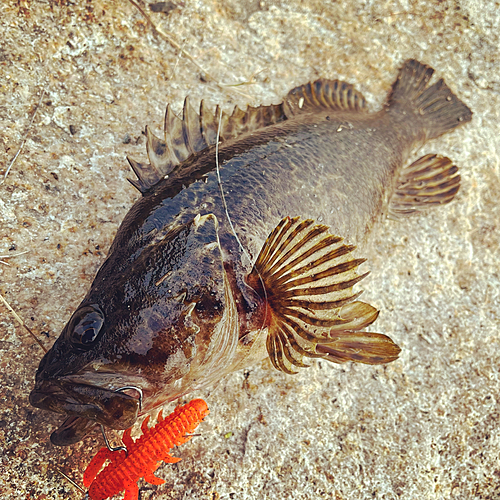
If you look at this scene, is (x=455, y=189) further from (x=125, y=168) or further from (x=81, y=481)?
(x=81, y=481)

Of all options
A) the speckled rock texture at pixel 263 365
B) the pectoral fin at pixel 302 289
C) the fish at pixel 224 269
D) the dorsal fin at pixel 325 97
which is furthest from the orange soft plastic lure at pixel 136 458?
the dorsal fin at pixel 325 97

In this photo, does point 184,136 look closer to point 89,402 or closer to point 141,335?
point 141,335

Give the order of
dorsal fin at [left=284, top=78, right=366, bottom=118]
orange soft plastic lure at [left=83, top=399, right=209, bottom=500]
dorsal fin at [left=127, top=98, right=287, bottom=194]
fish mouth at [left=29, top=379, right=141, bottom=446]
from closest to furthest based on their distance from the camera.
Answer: fish mouth at [left=29, top=379, right=141, bottom=446], orange soft plastic lure at [left=83, top=399, right=209, bottom=500], dorsal fin at [left=127, top=98, right=287, bottom=194], dorsal fin at [left=284, top=78, right=366, bottom=118]

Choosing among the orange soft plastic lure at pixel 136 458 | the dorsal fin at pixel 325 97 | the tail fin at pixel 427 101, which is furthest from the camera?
the tail fin at pixel 427 101

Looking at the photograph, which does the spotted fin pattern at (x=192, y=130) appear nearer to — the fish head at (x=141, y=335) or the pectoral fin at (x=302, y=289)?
the fish head at (x=141, y=335)

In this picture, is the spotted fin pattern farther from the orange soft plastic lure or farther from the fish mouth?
the orange soft plastic lure

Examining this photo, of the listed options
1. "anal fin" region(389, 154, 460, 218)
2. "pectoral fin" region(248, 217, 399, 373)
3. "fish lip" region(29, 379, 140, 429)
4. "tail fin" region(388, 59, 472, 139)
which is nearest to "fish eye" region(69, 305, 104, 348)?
"fish lip" region(29, 379, 140, 429)

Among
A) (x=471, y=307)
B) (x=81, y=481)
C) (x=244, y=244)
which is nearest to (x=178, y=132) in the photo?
(x=244, y=244)
